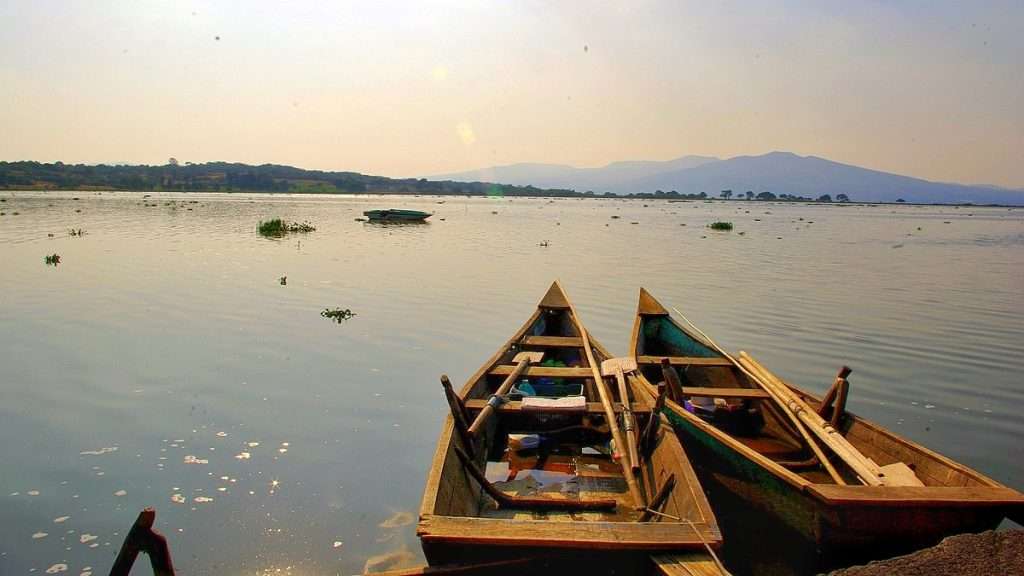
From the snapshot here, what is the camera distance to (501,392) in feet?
24.2

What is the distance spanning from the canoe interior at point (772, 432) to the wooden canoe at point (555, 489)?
0.94m

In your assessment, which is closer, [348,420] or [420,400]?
[348,420]

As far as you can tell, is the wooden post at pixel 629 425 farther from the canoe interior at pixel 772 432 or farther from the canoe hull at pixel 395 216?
the canoe hull at pixel 395 216

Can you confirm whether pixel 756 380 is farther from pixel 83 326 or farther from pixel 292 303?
pixel 83 326

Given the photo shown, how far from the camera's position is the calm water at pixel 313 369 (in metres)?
5.87

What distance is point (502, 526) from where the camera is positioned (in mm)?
3922

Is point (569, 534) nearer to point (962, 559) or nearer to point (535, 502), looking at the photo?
point (535, 502)

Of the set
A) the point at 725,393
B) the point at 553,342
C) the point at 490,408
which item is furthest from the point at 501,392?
the point at 553,342

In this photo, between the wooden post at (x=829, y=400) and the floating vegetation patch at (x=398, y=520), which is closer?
the floating vegetation patch at (x=398, y=520)

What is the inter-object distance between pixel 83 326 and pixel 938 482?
49.5 ft

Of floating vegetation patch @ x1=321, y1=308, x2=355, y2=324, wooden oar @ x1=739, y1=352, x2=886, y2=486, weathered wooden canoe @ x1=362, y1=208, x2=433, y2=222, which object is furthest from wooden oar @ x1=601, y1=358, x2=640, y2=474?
weathered wooden canoe @ x1=362, y1=208, x2=433, y2=222

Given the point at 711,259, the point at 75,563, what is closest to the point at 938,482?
the point at 75,563

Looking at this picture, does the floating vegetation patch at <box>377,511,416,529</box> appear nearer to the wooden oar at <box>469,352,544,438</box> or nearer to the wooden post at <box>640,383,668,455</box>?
the wooden oar at <box>469,352,544,438</box>

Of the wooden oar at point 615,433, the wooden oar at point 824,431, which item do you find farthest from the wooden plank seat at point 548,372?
the wooden oar at point 824,431
